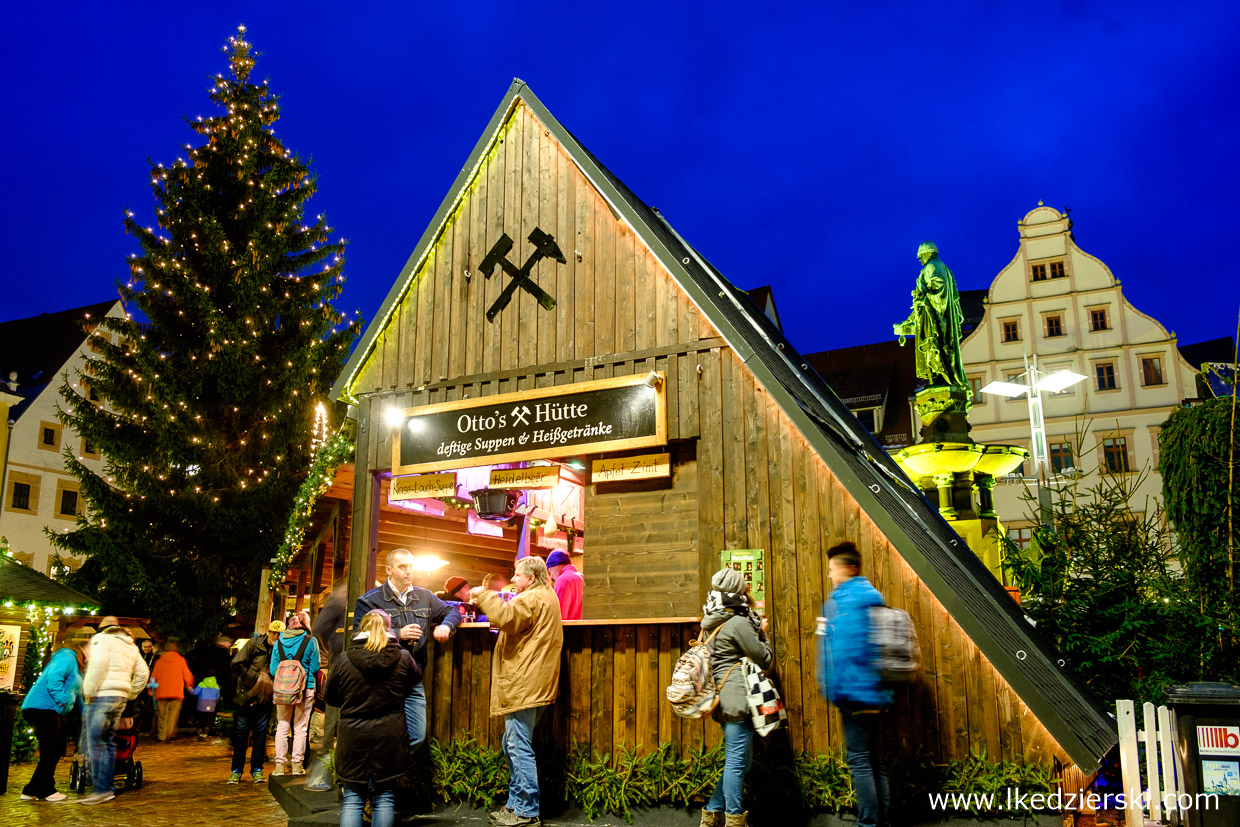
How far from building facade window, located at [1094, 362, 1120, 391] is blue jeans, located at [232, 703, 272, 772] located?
109 feet

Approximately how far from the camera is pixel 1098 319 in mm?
36281

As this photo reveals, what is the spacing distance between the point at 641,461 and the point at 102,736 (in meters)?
6.31

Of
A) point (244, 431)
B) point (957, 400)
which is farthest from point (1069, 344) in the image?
point (244, 431)

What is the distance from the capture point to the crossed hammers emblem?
9.81 m

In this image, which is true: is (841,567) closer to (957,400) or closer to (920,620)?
(920,620)

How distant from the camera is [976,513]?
14.8 meters

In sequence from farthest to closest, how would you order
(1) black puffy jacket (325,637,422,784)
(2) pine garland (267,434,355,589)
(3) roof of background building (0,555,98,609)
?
(3) roof of background building (0,555,98,609) → (2) pine garland (267,434,355,589) → (1) black puffy jacket (325,637,422,784)

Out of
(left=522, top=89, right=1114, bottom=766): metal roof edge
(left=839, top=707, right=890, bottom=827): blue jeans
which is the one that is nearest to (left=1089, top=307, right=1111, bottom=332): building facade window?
(left=522, top=89, right=1114, bottom=766): metal roof edge

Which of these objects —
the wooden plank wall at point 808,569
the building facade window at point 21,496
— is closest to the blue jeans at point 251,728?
the wooden plank wall at point 808,569

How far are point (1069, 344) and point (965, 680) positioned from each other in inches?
1304

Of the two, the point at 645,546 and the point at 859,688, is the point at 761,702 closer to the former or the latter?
the point at 859,688

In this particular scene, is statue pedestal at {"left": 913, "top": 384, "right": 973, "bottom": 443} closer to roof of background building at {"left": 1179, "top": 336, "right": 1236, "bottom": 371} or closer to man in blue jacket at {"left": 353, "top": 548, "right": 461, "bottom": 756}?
man in blue jacket at {"left": 353, "top": 548, "right": 461, "bottom": 756}

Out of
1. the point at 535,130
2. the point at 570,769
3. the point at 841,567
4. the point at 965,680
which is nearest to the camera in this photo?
the point at 841,567

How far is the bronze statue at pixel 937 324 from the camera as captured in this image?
15.1 metres
